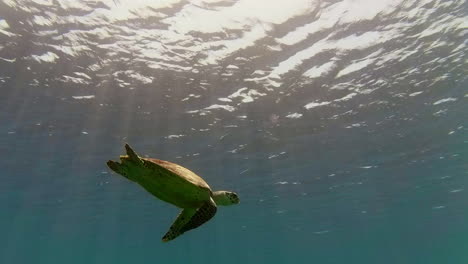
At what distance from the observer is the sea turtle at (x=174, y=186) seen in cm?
291

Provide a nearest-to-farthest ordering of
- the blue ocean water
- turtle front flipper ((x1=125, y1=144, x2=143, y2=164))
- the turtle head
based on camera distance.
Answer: turtle front flipper ((x1=125, y1=144, x2=143, y2=164)), the turtle head, the blue ocean water

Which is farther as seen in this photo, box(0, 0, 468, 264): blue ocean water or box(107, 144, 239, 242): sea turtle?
box(0, 0, 468, 264): blue ocean water

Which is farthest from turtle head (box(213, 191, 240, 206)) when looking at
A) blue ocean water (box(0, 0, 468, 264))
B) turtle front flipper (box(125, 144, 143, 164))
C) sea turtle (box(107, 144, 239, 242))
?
blue ocean water (box(0, 0, 468, 264))

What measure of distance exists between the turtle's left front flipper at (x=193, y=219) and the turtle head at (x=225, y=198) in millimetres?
483

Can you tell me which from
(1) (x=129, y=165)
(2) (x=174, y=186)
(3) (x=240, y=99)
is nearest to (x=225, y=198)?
(2) (x=174, y=186)

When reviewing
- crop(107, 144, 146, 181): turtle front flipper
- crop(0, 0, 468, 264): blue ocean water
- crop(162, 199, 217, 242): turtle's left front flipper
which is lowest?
crop(162, 199, 217, 242): turtle's left front flipper

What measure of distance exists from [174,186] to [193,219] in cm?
38

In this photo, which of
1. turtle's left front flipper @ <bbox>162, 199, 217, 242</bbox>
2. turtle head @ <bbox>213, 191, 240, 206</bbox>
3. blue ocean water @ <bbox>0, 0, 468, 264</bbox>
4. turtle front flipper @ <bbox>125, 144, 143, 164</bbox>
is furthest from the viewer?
blue ocean water @ <bbox>0, 0, 468, 264</bbox>

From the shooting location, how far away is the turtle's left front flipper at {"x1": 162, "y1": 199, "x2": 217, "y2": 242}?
2893mm

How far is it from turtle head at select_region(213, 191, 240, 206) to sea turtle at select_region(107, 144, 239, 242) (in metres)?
0.43

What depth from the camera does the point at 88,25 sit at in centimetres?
1355

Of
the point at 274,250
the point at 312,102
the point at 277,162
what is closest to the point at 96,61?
the point at 312,102

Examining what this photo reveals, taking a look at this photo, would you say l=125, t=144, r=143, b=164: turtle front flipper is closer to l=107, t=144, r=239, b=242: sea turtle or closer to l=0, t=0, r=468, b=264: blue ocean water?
l=107, t=144, r=239, b=242: sea turtle

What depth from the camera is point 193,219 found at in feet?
9.52
